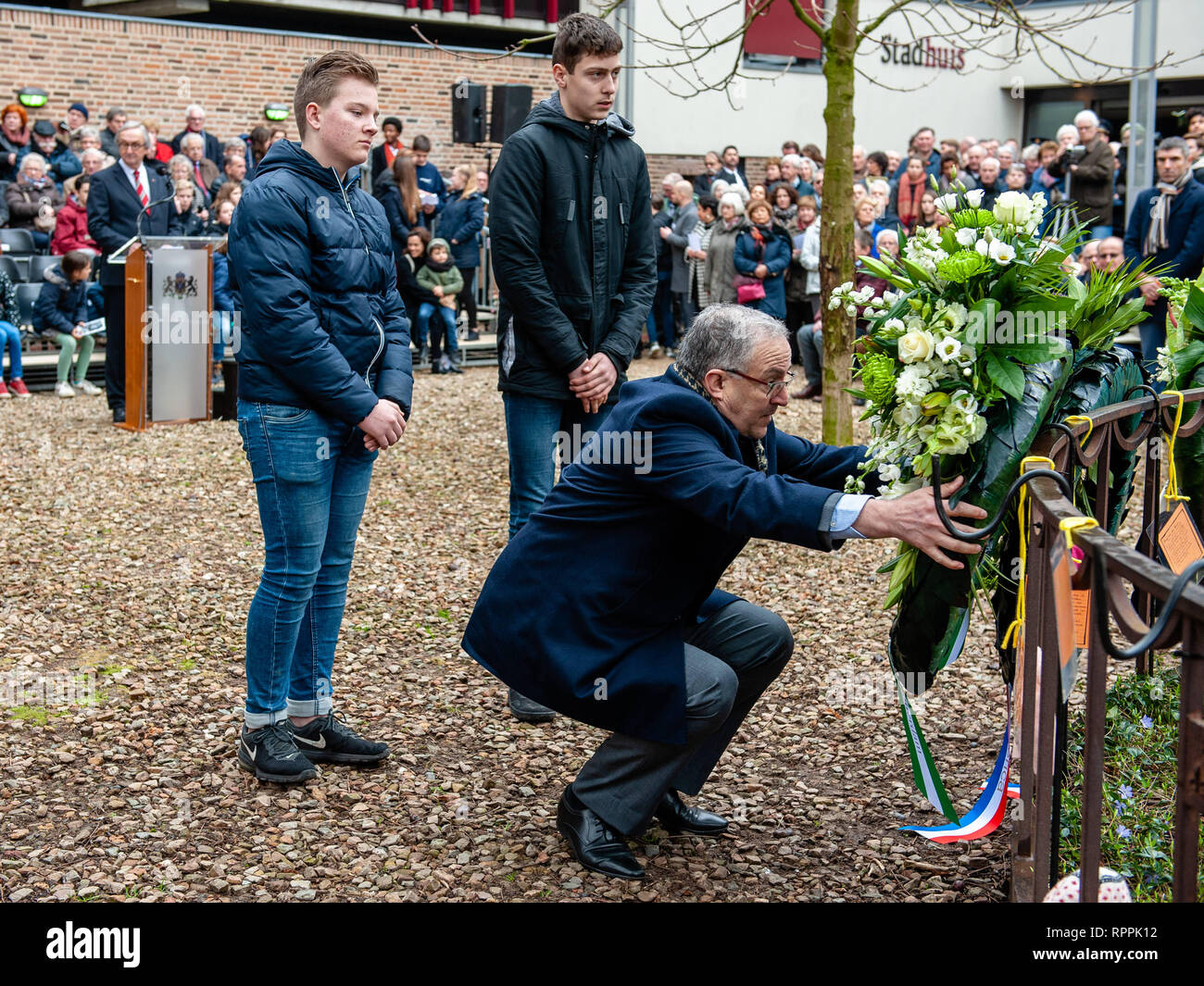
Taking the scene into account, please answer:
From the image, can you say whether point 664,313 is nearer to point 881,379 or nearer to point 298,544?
point 298,544

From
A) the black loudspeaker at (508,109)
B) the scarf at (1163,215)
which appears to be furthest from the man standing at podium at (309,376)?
the black loudspeaker at (508,109)

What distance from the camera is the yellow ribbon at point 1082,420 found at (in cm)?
366

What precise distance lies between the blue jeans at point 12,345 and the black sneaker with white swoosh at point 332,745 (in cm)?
980

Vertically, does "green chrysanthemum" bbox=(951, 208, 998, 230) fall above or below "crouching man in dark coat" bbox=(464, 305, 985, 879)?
above

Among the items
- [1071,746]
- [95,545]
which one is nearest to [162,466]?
[95,545]

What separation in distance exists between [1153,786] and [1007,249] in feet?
7.01

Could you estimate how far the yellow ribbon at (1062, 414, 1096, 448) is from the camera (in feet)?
12.0

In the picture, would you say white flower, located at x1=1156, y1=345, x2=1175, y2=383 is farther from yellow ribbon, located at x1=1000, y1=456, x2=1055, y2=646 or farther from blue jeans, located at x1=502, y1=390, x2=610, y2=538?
blue jeans, located at x1=502, y1=390, x2=610, y2=538

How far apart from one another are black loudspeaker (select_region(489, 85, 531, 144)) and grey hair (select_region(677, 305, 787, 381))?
1015 centimetres

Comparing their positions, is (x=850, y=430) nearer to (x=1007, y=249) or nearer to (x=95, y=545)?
(x=95, y=545)

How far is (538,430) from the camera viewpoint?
17.0 feet

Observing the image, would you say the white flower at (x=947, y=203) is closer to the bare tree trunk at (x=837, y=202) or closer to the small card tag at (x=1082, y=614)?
the small card tag at (x=1082, y=614)

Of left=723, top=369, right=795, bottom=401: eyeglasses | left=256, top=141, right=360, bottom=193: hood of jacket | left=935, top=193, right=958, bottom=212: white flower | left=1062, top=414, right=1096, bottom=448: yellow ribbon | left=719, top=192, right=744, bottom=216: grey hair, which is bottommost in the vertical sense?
left=1062, top=414, right=1096, bottom=448: yellow ribbon

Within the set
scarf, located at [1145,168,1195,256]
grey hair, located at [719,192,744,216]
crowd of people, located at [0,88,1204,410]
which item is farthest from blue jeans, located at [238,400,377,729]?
grey hair, located at [719,192,744,216]
